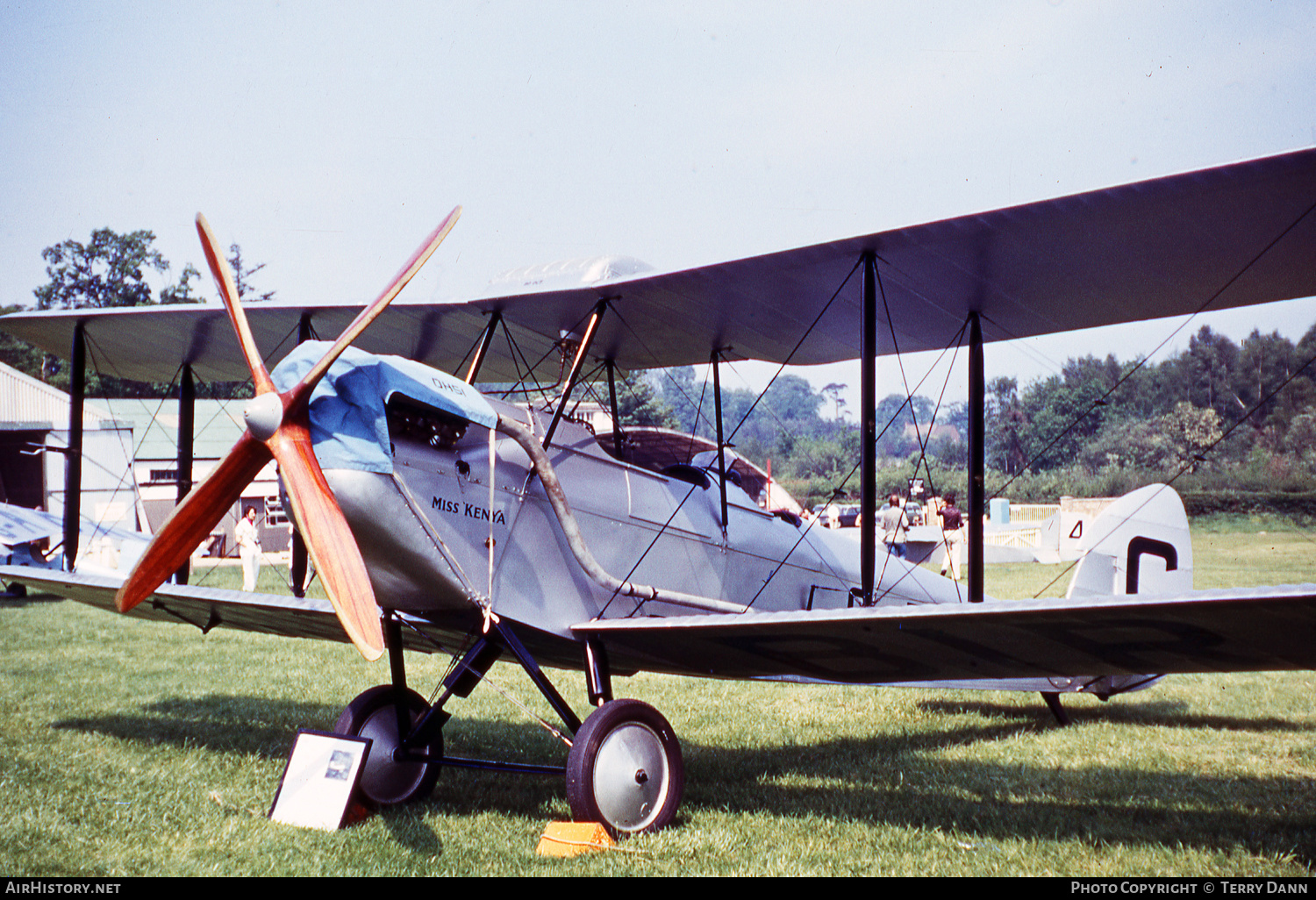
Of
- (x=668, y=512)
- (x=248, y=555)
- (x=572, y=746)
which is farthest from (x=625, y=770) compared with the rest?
(x=248, y=555)

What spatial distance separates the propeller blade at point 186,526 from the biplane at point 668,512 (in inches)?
0.5

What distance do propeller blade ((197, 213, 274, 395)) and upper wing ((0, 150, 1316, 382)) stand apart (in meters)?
1.96

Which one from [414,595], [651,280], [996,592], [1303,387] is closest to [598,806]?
[414,595]

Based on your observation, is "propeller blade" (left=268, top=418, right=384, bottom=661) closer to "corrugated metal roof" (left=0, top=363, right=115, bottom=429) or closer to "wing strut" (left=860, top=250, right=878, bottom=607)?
"wing strut" (left=860, top=250, right=878, bottom=607)

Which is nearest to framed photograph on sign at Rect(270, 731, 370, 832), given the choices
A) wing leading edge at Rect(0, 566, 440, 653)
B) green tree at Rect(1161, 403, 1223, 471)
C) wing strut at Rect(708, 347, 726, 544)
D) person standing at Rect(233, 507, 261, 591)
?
wing leading edge at Rect(0, 566, 440, 653)

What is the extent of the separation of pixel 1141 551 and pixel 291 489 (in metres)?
6.43

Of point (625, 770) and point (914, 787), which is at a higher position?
point (625, 770)

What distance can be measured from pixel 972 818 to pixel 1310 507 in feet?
104

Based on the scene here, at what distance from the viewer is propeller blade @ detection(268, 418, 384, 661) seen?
374cm

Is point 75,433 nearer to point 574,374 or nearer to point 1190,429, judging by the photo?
point 574,374

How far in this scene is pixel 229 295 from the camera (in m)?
4.59

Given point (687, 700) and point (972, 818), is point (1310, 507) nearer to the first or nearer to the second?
point (687, 700)

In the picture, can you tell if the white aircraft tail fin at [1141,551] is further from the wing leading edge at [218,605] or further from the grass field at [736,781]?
the wing leading edge at [218,605]

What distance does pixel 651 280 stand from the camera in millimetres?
5832
